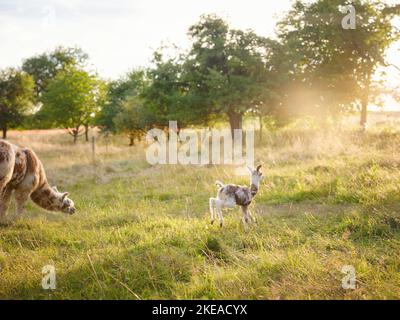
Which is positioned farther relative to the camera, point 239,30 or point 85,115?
point 85,115

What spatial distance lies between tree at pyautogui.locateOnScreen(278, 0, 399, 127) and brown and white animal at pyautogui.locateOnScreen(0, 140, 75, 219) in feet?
53.1

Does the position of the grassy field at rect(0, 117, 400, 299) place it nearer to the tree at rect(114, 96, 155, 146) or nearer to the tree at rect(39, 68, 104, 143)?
the tree at rect(114, 96, 155, 146)

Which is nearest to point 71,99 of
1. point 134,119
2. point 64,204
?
point 134,119

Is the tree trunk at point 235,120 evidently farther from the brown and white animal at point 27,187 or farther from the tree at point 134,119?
the brown and white animal at point 27,187

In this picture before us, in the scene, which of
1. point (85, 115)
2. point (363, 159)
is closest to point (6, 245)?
point (363, 159)

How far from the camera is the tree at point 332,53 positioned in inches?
858

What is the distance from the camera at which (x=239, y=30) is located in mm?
21703

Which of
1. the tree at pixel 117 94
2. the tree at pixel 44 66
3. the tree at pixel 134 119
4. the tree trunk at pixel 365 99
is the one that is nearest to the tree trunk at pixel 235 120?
the tree at pixel 134 119

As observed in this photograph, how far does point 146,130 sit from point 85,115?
20.0ft

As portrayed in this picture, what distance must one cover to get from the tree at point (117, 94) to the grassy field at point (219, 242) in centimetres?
2242

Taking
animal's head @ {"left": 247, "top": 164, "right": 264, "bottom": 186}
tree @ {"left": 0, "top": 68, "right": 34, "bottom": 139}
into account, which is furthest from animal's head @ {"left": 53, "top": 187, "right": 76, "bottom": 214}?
tree @ {"left": 0, "top": 68, "right": 34, "bottom": 139}

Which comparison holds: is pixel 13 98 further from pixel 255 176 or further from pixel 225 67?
pixel 255 176

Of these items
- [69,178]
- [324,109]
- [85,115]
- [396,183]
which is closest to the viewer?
[396,183]
